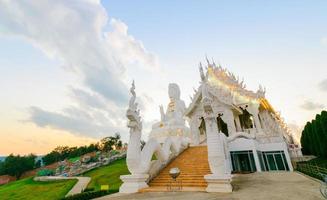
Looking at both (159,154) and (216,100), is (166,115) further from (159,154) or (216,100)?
(159,154)

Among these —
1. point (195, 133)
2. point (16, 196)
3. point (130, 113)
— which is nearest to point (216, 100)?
point (195, 133)

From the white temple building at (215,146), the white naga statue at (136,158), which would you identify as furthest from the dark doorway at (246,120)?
the white naga statue at (136,158)

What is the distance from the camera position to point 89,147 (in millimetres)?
59094

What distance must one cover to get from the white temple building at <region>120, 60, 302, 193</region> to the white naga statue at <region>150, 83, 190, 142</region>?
2027 millimetres

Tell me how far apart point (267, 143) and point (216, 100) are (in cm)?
632

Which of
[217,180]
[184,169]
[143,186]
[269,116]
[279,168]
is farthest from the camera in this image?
[269,116]

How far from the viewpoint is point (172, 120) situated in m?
30.1

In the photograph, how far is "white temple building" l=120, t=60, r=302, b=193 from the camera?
870cm

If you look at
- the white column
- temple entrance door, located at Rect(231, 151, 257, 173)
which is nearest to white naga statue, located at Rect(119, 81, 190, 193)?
temple entrance door, located at Rect(231, 151, 257, 173)

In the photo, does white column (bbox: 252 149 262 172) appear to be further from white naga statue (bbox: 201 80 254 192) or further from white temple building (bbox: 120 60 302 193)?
white naga statue (bbox: 201 80 254 192)

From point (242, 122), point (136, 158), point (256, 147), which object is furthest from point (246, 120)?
point (136, 158)

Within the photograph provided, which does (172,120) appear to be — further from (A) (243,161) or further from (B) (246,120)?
(A) (243,161)

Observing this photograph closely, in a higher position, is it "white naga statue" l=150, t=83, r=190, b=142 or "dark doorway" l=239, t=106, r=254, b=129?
"white naga statue" l=150, t=83, r=190, b=142

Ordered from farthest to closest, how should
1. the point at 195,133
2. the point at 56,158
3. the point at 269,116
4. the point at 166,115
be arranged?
the point at 56,158, the point at 166,115, the point at 269,116, the point at 195,133
